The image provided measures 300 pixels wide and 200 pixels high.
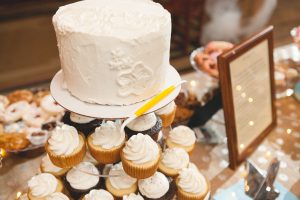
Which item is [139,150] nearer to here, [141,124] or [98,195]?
[141,124]

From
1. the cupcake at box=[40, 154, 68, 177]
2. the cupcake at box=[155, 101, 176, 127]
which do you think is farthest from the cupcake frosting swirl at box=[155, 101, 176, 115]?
the cupcake at box=[40, 154, 68, 177]

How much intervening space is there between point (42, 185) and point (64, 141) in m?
0.21

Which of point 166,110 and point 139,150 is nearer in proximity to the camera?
point 139,150

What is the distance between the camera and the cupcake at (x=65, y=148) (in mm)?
1233

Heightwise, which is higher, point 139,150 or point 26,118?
point 139,150

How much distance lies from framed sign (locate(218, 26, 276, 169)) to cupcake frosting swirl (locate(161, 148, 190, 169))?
1.22 ft

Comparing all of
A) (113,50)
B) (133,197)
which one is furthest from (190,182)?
(113,50)

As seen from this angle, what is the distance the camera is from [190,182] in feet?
4.45

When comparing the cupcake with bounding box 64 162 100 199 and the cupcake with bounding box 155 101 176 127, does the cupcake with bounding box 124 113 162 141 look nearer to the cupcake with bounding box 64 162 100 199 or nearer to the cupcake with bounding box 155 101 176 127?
the cupcake with bounding box 155 101 176 127

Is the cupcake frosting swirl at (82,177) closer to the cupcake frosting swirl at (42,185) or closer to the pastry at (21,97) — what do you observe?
the cupcake frosting swirl at (42,185)

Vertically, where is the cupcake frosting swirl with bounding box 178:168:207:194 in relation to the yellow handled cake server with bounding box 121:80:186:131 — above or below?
below

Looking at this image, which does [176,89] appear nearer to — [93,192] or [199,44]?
[93,192]

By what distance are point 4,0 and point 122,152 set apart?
470 cm

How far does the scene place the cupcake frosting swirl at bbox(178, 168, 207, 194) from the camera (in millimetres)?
1355
